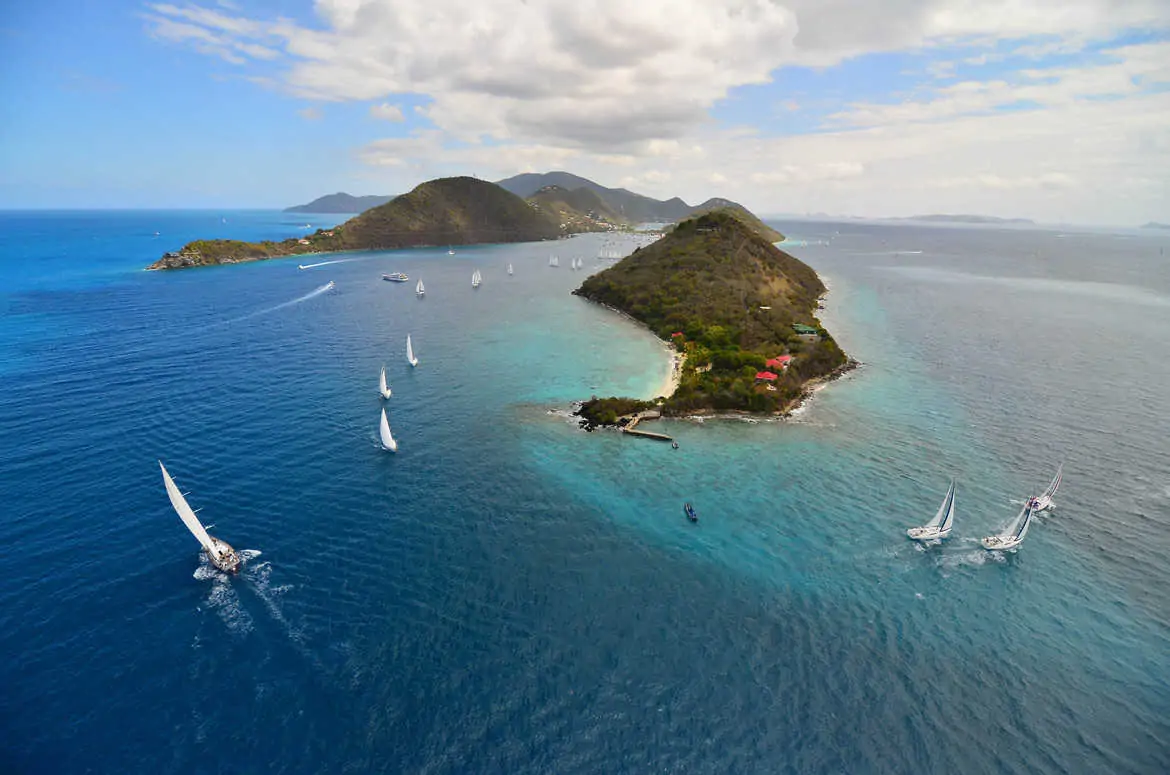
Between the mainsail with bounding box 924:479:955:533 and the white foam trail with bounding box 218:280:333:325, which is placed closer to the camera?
the mainsail with bounding box 924:479:955:533

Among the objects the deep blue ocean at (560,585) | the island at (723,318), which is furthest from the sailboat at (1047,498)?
the island at (723,318)

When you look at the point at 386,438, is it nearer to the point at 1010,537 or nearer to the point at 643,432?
the point at 643,432

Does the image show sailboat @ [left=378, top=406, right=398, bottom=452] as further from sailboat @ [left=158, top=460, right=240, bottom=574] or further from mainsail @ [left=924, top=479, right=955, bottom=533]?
mainsail @ [left=924, top=479, right=955, bottom=533]

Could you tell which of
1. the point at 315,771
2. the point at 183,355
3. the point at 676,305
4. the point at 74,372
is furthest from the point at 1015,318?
the point at 74,372

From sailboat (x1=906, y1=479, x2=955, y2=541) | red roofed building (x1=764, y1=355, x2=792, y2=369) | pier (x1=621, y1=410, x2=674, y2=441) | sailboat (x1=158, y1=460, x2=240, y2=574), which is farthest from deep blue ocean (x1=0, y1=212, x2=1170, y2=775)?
red roofed building (x1=764, y1=355, x2=792, y2=369)

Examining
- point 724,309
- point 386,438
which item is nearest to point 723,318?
point 724,309

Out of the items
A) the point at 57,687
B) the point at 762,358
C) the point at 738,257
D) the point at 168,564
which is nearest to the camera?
the point at 57,687

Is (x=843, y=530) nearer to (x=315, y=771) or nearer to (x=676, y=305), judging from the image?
(x=315, y=771)
